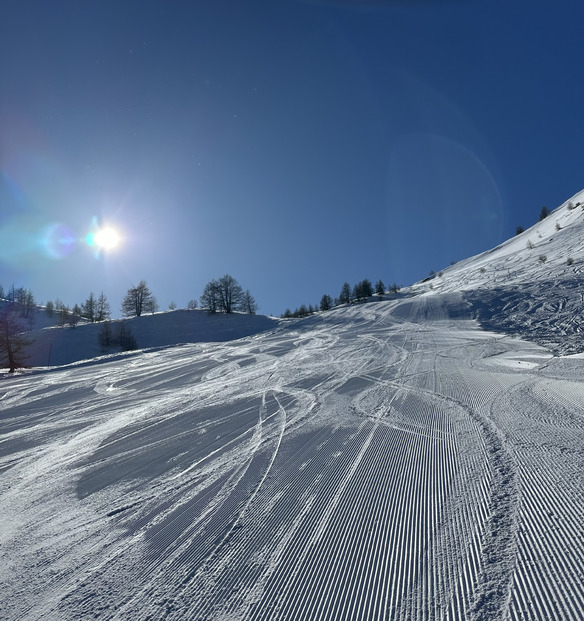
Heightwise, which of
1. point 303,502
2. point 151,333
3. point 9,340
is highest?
point 9,340

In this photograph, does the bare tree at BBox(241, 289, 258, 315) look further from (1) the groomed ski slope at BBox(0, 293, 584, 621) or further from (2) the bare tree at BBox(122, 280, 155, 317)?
(1) the groomed ski slope at BBox(0, 293, 584, 621)

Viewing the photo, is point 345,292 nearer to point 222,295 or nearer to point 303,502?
point 222,295

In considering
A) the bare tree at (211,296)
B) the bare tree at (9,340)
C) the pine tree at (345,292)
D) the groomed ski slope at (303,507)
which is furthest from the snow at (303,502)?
the pine tree at (345,292)

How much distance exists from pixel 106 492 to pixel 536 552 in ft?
14.0

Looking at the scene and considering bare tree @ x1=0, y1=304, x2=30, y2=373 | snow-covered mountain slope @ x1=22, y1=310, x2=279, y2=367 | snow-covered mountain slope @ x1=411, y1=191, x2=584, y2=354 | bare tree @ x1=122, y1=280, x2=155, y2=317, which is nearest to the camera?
snow-covered mountain slope @ x1=411, y1=191, x2=584, y2=354

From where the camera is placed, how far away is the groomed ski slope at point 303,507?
7.20 ft

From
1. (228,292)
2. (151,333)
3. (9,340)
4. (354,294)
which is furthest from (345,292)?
(9,340)

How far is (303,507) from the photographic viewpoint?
10.5 feet

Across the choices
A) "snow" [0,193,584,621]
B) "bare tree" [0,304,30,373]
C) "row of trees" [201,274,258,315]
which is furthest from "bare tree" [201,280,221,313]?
"snow" [0,193,584,621]

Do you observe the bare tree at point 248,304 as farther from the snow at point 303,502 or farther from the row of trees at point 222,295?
the snow at point 303,502

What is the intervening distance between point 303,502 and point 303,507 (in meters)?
0.09

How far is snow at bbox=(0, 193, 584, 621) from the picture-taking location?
2203 millimetres

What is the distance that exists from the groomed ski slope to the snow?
2cm

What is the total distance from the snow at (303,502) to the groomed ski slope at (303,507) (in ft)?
0.05
